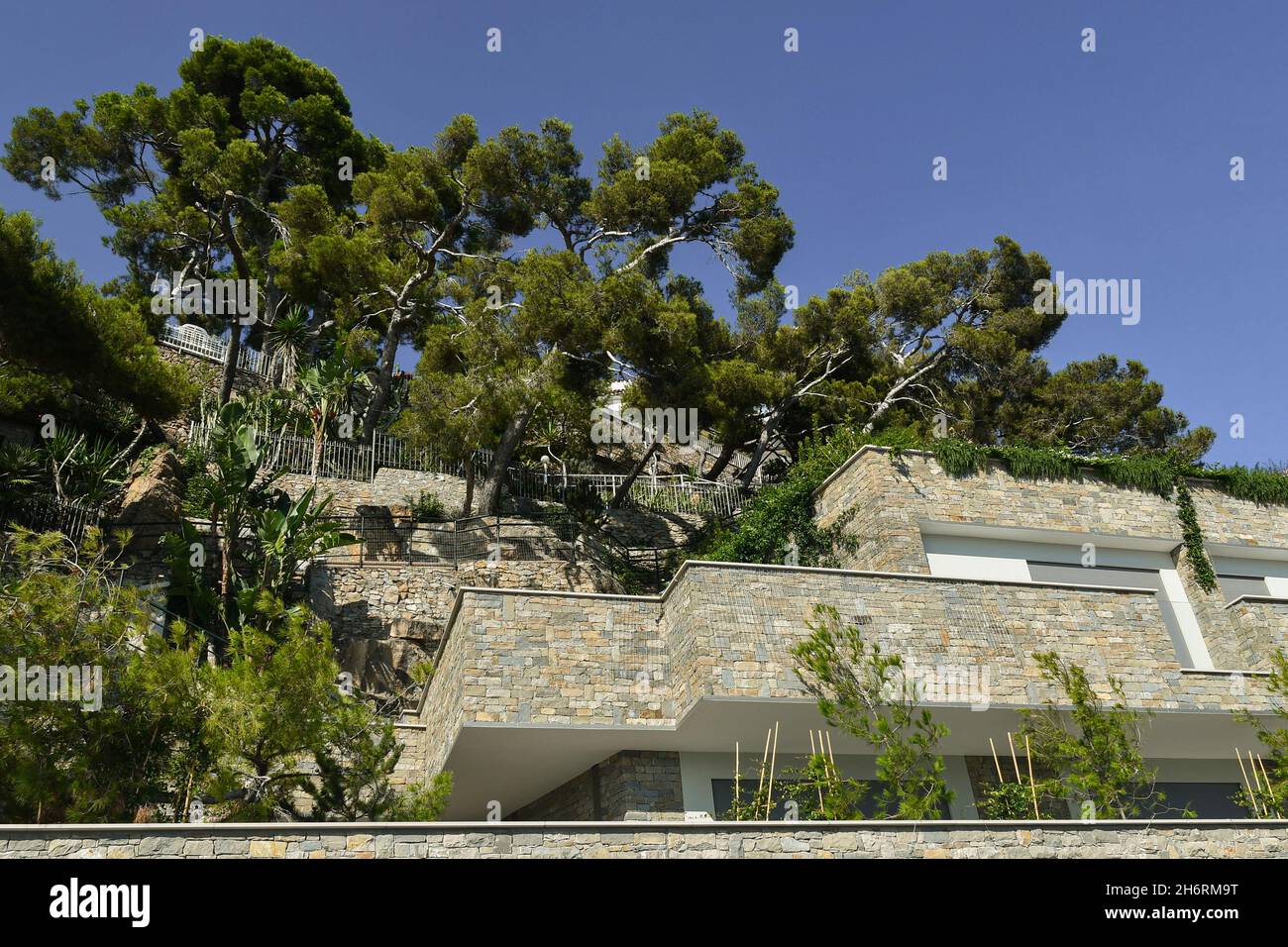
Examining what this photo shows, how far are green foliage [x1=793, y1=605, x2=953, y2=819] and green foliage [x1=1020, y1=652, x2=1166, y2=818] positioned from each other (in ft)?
4.45

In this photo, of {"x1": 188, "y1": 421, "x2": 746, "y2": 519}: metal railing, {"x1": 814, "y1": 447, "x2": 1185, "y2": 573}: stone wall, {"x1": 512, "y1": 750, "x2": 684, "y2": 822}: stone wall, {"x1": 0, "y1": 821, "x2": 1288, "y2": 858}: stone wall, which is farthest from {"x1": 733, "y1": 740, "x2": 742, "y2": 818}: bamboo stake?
{"x1": 188, "y1": 421, "x2": 746, "y2": 519}: metal railing

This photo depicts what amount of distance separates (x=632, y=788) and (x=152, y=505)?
11534mm

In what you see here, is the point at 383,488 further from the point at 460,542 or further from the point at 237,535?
the point at 237,535

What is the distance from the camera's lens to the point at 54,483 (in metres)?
19.2

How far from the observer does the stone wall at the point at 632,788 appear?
12.9 meters

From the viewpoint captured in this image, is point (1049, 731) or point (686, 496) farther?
point (686, 496)

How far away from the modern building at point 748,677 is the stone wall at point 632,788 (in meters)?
0.02

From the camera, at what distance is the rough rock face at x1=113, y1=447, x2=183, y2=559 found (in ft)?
60.6

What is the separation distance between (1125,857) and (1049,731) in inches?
102

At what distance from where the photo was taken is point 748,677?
12.4 metres

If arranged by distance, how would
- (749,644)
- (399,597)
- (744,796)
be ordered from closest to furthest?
(749,644), (744,796), (399,597)

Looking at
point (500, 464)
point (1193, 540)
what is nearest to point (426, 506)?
point (500, 464)
